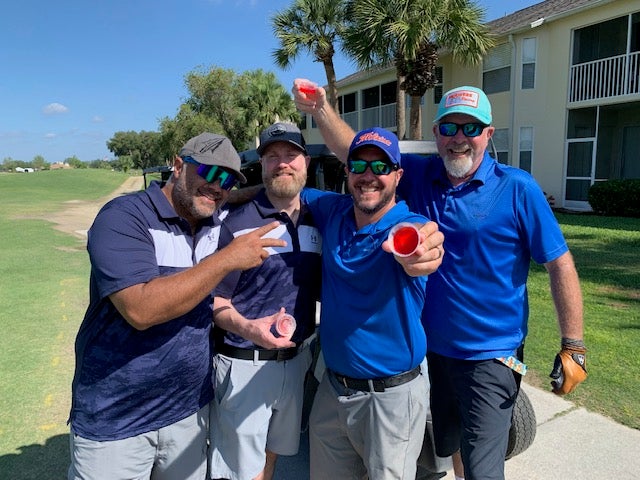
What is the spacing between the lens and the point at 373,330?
207 cm

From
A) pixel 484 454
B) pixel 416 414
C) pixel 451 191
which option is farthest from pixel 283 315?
pixel 484 454

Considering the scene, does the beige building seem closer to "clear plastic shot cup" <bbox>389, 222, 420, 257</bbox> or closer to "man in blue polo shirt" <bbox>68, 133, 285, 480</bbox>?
"clear plastic shot cup" <bbox>389, 222, 420, 257</bbox>

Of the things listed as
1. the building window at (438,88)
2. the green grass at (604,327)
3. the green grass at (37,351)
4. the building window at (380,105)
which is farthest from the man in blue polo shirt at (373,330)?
the building window at (380,105)

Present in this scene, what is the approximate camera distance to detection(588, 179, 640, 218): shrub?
525 inches

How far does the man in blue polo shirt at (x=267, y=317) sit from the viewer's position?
230 centimetres

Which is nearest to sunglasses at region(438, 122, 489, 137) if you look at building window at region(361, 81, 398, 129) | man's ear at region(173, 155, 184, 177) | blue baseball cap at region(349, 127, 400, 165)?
blue baseball cap at region(349, 127, 400, 165)

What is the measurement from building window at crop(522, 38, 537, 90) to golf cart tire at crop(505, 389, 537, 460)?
54.8 feet

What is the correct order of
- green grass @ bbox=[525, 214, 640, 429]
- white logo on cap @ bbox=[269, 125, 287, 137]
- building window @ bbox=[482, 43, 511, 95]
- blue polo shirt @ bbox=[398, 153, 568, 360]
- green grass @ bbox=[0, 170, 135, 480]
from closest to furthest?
1. blue polo shirt @ bbox=[398, 153, 568, 360]
2. white logo on cap @ bbox=[269, 125, 287, 137]
3. green grass @ bbox=[0, 170, 135, 480]
4. green grass @ bbox=[525, 214, 640, 429]
5. building window @ bbox=[482, 43, 511, 95]

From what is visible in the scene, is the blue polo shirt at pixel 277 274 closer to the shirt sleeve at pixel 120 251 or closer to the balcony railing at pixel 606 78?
the shirt sleeve at pixel 120 251

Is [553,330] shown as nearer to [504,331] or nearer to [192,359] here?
[504,331]

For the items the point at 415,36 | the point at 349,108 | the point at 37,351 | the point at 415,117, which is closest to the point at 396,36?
the point at 415,36

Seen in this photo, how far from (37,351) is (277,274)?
3.90 metres

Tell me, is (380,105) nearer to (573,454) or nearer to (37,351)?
(37,351)

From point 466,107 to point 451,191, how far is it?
39cm
